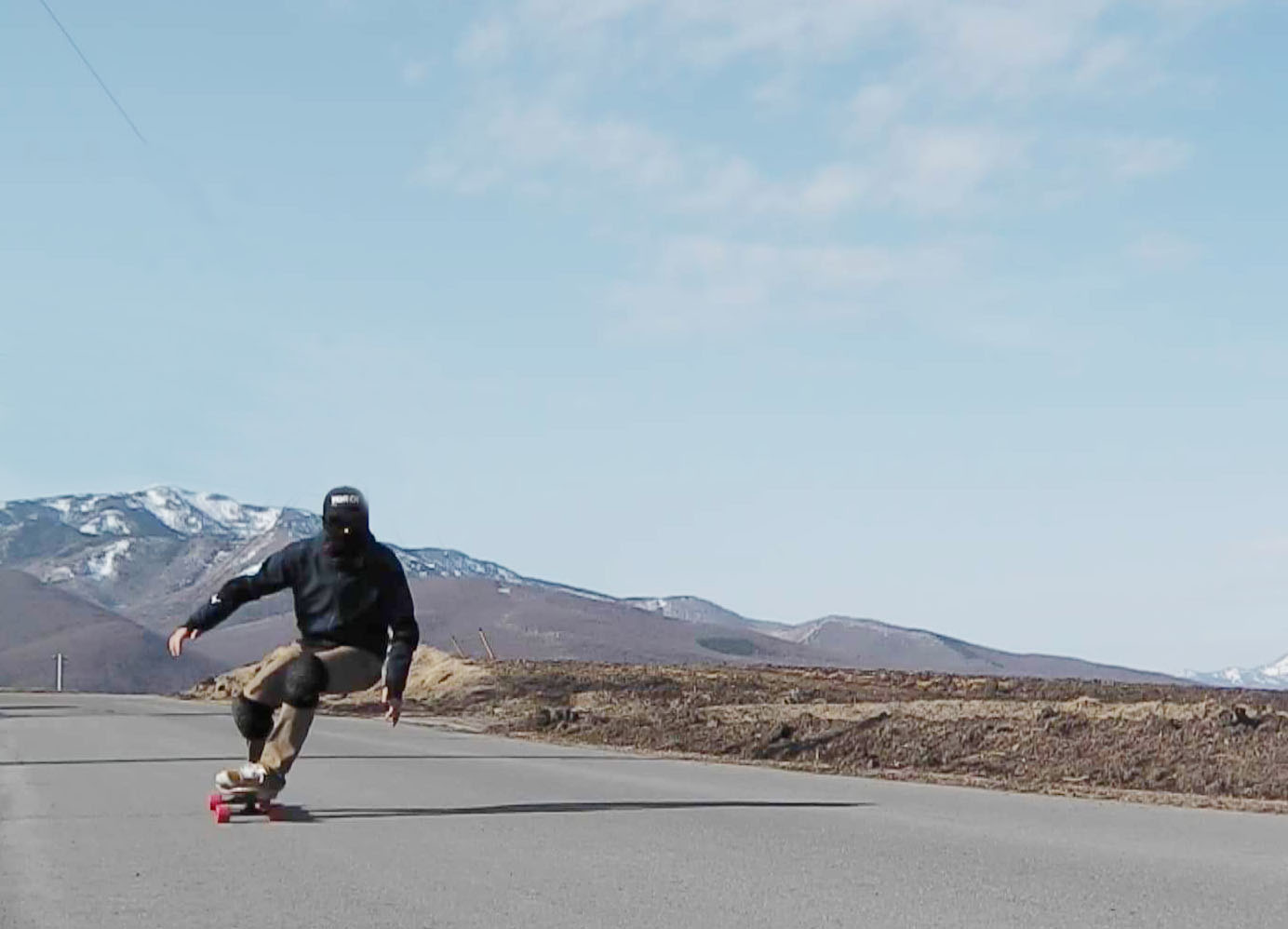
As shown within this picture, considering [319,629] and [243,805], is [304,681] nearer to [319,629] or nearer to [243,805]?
[319,629]

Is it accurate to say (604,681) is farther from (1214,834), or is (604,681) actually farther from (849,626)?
(849,626)

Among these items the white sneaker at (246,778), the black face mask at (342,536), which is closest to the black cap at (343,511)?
the black face mask at (342,536)

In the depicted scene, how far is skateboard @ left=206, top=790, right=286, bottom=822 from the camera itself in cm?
1035

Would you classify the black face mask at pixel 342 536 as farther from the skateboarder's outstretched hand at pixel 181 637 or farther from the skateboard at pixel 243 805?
the skateboard at pixel 243 805

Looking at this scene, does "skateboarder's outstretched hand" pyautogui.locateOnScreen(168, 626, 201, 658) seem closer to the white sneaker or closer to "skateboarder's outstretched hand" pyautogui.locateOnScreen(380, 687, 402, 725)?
the white sneaker

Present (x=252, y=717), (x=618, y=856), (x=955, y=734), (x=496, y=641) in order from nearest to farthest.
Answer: (x=618, y=856) → (x=252, y=717) → (x=955, y=734) → (x=496, y=641)

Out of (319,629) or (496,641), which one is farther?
(496,641)

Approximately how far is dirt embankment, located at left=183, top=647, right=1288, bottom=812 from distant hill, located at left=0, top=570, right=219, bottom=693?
7537 cm

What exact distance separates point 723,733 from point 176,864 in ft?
45.9

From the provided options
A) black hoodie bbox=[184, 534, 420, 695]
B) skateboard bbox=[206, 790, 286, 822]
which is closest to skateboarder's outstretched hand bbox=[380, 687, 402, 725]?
black hoodie bbox=[184, 534, 420, 695]

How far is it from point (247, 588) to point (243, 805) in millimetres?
1263

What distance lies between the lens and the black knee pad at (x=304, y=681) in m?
10.4

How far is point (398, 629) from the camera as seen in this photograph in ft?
34.9

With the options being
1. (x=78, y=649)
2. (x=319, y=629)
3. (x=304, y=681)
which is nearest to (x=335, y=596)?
(x=319, y=629)
